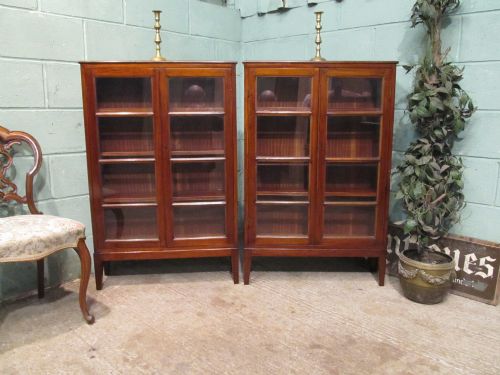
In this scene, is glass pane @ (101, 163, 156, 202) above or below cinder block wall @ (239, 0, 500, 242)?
below

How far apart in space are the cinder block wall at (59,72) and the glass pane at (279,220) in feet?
3.59

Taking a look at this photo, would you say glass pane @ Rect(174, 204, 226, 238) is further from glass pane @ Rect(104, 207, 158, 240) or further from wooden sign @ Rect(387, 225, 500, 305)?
wooden sign @ Rect(387, 225, 500, 305)

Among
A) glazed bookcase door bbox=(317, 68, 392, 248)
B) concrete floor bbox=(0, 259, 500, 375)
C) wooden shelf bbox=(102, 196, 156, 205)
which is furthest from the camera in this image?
wooden shelf bbox=(102, 196, 156, 205)

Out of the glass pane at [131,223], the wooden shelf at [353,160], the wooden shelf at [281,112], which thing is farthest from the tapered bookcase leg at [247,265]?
the wooden shelf at [281,112]

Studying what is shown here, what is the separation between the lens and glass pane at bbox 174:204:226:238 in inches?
104

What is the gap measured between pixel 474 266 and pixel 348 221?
0.73 m

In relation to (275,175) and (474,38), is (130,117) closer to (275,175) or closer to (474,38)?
(275,175)

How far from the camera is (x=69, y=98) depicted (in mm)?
2561

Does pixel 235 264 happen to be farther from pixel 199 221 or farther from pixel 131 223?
pixel 131 223

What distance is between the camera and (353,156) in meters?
2.59

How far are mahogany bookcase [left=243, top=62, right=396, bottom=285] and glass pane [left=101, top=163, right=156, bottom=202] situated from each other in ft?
1.90

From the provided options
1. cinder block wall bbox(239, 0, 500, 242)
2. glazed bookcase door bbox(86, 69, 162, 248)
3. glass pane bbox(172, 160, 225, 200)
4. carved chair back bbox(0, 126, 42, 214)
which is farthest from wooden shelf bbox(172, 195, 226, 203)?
cinder block wall bbox(239, 0, 500, 242)

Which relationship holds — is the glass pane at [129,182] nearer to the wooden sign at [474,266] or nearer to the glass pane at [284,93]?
the glass pane at [284,93]

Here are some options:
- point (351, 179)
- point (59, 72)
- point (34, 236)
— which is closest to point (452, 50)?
point (351, 179)
